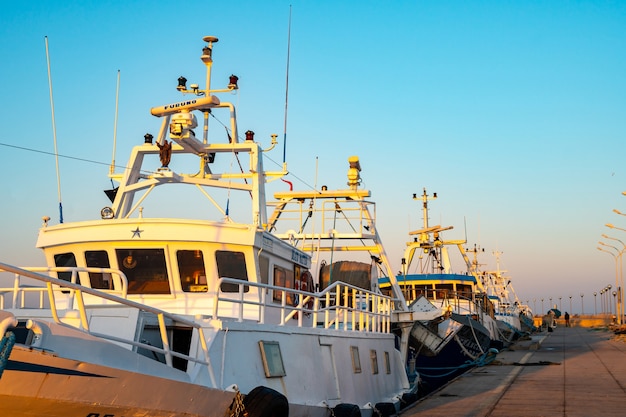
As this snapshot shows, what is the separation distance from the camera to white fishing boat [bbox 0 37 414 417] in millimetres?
6531

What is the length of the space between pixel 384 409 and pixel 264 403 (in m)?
5.86

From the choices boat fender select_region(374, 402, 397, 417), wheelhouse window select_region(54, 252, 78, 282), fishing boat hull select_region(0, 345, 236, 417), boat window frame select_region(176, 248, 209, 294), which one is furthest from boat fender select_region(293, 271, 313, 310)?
fishing boat hull select_region(0, 345, 236, 417)

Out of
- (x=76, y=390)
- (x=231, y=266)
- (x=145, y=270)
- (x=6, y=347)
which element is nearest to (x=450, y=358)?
(x=231, y=266)

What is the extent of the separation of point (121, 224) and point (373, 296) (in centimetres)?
655

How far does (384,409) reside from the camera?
1407cm

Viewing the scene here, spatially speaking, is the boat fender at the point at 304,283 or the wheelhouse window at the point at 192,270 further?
the boat fender at the point at 304,283

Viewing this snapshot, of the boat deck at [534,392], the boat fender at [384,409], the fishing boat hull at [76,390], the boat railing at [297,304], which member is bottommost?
the boat fender at [384,409]

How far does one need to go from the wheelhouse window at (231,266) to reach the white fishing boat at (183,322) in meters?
0.02

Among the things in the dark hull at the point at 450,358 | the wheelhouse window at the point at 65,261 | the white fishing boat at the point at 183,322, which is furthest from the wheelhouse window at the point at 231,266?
the dark hull at the point at 450,358

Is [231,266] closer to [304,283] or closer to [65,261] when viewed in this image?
[65,261]

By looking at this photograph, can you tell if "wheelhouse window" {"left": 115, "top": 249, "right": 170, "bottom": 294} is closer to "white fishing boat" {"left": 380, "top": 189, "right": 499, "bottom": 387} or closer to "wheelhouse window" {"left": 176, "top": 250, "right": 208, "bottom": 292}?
"wheelhouse window" {"left": 176, "top": 250, "right": 208, "bottom": 292}

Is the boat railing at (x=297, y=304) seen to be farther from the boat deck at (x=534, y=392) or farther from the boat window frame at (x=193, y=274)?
the boat deck at (x=534, y=392)

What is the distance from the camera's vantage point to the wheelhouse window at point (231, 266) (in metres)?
11.8

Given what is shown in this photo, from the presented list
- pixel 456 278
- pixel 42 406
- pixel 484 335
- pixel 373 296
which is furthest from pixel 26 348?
pixel 456 278
